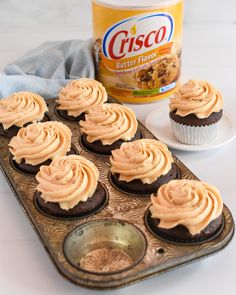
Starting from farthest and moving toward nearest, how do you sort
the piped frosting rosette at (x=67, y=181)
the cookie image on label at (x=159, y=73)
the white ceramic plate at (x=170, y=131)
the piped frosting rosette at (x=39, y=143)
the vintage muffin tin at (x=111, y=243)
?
1. the cookie image on label at (x=159, y=73)
2. the white ceramic plate at (x=170, y=131)
3. the piped frosting rosette at (x=39, y=143)
4. the piped frosting rosette at (x=67, y=181)
5. the vintage muffin tin at (x=111, y=243)

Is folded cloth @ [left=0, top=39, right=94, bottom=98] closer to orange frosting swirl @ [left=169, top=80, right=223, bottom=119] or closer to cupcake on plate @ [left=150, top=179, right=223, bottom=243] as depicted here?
orange frosting swirl @ [left=169, top=80, right=223, bottom=119]

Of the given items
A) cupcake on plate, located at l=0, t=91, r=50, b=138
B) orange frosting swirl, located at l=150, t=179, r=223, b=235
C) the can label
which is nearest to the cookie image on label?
the can label

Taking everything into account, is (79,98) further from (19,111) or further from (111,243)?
(111,243)

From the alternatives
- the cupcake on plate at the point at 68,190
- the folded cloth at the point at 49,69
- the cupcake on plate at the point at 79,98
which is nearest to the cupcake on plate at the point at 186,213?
the cupcake on plate at the point at 68,190

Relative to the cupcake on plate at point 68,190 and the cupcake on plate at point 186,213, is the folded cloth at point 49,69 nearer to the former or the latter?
the cupcake on plate at point 68,190

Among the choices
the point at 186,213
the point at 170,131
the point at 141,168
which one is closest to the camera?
the point at 186,213

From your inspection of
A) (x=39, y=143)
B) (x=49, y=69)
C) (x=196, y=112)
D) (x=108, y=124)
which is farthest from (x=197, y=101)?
(x=49, y=69)
